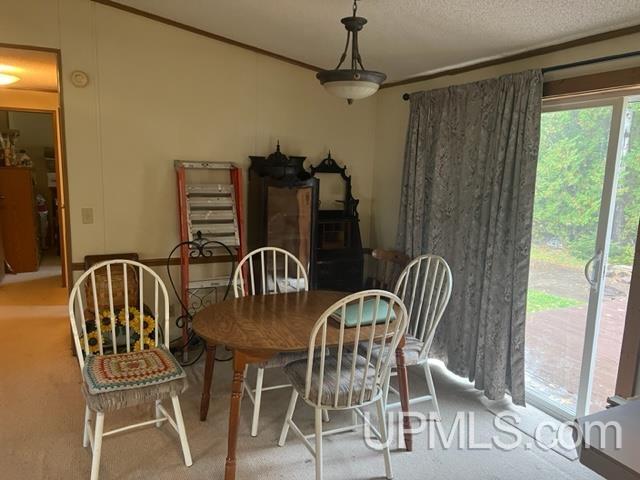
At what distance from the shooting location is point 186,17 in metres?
3.17

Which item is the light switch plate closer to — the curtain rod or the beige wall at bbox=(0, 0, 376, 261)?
the beige wall at bbox=(0, 0, 376, 261)

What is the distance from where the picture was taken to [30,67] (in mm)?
4039

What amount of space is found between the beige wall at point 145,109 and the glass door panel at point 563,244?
199cm

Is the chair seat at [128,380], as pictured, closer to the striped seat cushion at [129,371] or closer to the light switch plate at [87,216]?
the striped seat cushion at [129,371]

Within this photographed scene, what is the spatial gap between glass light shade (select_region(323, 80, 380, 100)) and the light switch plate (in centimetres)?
212

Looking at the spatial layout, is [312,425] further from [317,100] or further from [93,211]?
[317,100]

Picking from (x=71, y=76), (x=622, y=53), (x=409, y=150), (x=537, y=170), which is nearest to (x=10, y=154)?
(x=71, y=76)

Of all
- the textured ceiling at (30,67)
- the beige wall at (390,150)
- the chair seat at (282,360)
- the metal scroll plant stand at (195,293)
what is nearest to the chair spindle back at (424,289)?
the beige wall at (390,150)

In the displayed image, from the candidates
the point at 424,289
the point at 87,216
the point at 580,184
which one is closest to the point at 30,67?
the point at 87,216

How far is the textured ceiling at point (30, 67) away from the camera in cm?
350

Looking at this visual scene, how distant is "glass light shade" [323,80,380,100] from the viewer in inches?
77.4

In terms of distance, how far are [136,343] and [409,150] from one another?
2354 millimetres

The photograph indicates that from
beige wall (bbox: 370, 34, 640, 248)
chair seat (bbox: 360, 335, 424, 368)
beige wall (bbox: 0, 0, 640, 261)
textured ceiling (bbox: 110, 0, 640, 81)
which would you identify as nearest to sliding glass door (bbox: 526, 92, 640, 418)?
textured ceiling (bbox: 110, 0, 640, 81)

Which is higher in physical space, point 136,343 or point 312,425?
point 136,343
